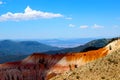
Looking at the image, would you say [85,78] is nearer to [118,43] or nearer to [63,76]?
[63,76]

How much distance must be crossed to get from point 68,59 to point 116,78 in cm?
11011

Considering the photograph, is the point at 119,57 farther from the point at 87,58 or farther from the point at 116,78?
the point at 87,58

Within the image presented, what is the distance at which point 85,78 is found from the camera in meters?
77.2

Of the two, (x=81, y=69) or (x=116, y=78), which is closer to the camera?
(x=116, y=78)

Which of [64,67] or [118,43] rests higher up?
[118,43]

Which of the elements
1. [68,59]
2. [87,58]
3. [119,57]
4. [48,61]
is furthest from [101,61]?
[48,61]

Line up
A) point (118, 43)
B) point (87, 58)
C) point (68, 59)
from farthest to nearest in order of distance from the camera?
1. point (68, 59)
2. point (87, 58)
3. point (118, 43)

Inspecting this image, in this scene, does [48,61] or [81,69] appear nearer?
[81,69]

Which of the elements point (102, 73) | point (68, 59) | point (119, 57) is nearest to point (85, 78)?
point (102, 73)

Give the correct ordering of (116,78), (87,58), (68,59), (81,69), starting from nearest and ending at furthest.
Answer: (116,78) < (81,69) < (87,58) < (68,59)

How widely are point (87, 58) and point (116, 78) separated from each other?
89880 mm

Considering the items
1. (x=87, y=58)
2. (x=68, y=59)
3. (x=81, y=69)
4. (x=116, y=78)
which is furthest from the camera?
(x=68, y=59)

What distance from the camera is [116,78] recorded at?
74000 millimetres

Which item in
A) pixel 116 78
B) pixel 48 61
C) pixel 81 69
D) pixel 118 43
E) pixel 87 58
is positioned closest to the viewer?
pixel 116 78
